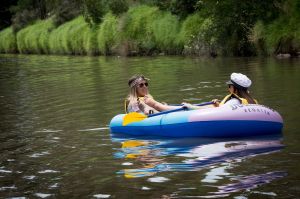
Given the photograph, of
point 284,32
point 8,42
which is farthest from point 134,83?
point 8,42

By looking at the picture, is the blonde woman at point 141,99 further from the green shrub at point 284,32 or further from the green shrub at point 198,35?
the green shrub at point 198,35

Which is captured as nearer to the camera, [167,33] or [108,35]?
[167,33]

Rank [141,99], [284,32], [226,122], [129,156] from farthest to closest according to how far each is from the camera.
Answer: [284,32], [141,99], [226,122], [129,156]

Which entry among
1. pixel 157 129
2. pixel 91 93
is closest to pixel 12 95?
pixel 91 93

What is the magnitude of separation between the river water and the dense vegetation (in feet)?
30.6

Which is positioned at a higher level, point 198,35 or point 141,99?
point 198,35

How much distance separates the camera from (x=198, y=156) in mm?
7539

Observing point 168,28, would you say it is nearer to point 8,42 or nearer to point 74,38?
point 74,38

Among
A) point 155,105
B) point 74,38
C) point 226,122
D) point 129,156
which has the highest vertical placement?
point 74,38

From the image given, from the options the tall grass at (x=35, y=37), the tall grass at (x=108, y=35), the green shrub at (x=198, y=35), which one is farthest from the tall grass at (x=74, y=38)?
the green shrub at (x=198, y=35)

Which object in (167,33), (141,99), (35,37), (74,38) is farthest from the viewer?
(35,37)

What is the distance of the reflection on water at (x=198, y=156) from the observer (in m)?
6.31

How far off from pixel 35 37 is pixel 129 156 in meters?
39.0

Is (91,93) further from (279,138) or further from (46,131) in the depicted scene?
Result: (279,138)
